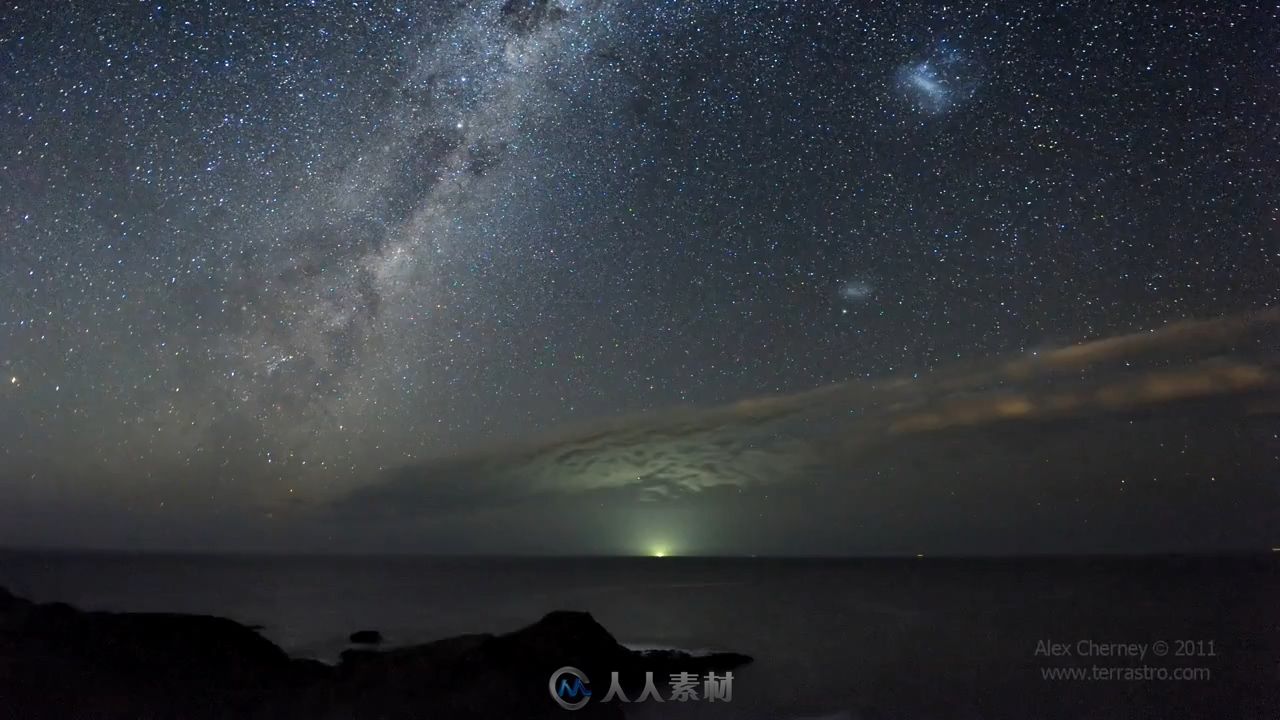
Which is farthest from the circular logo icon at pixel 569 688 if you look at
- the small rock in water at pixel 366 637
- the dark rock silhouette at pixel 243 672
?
the small rock in water at pixel 366 637

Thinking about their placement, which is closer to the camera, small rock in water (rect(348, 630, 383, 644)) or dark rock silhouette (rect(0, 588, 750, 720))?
dark rock silhouette (rect(0, 588, 750, 720))

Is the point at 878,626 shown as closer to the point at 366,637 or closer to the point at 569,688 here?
the point at 366,637

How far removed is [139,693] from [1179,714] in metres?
23.7

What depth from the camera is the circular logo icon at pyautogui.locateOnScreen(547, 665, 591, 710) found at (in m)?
15.1

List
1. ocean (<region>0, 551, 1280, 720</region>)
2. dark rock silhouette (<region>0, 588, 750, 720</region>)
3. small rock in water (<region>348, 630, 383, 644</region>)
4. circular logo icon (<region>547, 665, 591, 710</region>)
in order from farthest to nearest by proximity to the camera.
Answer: small rock in water (<region>348, 630, 383, 644</region>), ocean (<region>0, 551, 1280, 720</region>), circular logo icon (<region>547, 665, 591, 710</region>), dark rock silhouette (<region>0, 588, 750, 720</region>)

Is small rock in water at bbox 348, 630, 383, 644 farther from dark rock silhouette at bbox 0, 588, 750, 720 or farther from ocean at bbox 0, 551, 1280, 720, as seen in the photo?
dark rock silhouette at bbox 0, 588, 750, 720

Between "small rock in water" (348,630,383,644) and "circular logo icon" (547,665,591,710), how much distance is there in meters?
27.0

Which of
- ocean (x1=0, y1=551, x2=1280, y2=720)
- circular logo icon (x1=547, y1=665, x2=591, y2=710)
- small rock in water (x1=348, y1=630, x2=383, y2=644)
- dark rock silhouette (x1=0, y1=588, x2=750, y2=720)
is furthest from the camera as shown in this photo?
small rock in water (x1=348, y1=630, x2=383, y2=644)

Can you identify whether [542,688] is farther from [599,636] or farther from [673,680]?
[673,680]

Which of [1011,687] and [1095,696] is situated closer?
[1095,696]

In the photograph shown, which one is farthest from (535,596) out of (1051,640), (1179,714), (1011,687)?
(1179,714)

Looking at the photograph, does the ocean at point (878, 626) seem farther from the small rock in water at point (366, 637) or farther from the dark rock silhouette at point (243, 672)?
the dark rock silhouette at point (243, 672)

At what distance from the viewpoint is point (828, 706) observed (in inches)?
916

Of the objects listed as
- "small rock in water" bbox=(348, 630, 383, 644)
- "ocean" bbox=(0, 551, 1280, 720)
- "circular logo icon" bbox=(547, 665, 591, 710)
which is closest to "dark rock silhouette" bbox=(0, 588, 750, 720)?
"circular logo icon" bbox=(547, 665, 591, 710)
